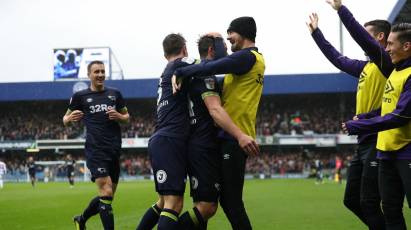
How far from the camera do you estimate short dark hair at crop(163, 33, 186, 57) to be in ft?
19.6

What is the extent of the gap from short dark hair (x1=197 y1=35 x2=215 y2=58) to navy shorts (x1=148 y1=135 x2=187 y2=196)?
0.95m

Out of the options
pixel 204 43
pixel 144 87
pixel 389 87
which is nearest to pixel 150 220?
pixel 204 43

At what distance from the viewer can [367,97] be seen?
6.25 m

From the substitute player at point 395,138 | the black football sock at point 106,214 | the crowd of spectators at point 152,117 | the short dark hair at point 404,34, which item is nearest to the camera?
the substitute player at point 395,138

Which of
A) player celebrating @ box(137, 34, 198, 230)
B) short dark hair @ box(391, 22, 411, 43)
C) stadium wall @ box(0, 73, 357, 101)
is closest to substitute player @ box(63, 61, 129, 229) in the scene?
player celebrating @ box(137, 34, 198, 230)

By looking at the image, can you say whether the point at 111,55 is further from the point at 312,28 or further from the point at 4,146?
the point at 312,28

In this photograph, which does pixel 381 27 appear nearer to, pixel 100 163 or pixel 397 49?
pixel 397 49

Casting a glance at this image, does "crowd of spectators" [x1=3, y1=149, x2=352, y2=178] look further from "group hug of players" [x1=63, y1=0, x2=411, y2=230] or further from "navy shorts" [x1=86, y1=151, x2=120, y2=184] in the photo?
"group hug of players" [x1=63, y1=0, x2=411, y2=230]

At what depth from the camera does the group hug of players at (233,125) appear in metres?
5.35

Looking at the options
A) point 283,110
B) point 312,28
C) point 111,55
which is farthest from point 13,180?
point 312,28

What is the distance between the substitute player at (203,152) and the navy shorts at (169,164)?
0.10 meters

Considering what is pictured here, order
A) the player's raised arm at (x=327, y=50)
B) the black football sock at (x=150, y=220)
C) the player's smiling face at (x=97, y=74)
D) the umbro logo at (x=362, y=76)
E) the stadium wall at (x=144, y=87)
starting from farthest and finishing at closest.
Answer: the stadium wall at (x=144, y=87) → the player's smiling face at (x=97, y=74) → the player's raised arm at (x=327, y=50) → the black football sock at (x=150, y=220) → the umbro logo at (x=362, y=76)

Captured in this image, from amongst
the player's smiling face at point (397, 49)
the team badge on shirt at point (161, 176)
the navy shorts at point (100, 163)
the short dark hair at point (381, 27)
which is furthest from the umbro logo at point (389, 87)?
the navy shorts at point (100, 163)

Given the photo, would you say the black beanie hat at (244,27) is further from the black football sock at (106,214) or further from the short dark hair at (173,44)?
the black football sock at (106,214)
